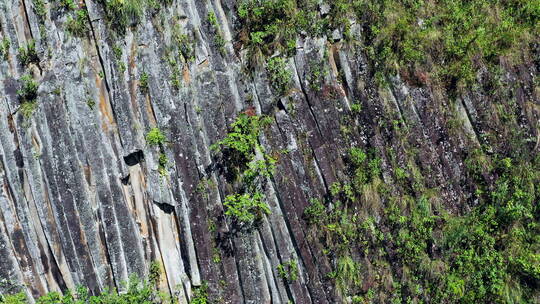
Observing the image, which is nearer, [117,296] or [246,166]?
[246,166]

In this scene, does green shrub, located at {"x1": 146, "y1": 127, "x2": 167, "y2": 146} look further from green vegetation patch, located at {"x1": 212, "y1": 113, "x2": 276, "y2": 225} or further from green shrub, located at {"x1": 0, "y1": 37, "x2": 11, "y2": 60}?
green shrub, located at {"x1": 0, "y1": 37, "x2": 11, "y2": 60}

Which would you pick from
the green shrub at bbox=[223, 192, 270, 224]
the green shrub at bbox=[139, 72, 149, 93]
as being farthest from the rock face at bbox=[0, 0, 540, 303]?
the green shrub at bbox=[223, 192, 270, 224]

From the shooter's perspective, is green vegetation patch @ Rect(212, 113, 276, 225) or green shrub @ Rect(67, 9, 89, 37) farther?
green shrub @ Rect(67, 9, 89, 37)

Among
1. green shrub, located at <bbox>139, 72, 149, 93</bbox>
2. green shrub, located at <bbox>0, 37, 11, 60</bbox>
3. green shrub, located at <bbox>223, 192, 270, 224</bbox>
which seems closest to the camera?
green shrub, located at <bbox>223, 192, 270, 224</bbox>

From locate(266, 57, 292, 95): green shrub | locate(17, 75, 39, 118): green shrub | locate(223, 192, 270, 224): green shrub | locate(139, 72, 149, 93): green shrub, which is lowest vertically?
locate(223, 192, 270, 224): green shrub

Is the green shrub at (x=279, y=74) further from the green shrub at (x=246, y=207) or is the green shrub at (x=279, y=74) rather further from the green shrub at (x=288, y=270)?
the green shrub at (x=288, y=270)

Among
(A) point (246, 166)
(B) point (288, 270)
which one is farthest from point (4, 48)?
(B) point (288, 270)

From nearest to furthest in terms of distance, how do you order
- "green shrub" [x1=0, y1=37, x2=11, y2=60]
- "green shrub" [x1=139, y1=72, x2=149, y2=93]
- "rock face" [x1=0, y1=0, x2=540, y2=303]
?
"rock face" [x1=0, y1=0, x2=540, y2=303], "green shrub" [x1=139, y1=72, x2=149, y2=93], "green shrub" [x1=0, y1=37, x2=11, y2=60]

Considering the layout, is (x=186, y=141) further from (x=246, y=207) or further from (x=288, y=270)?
(x=288, y=270)
